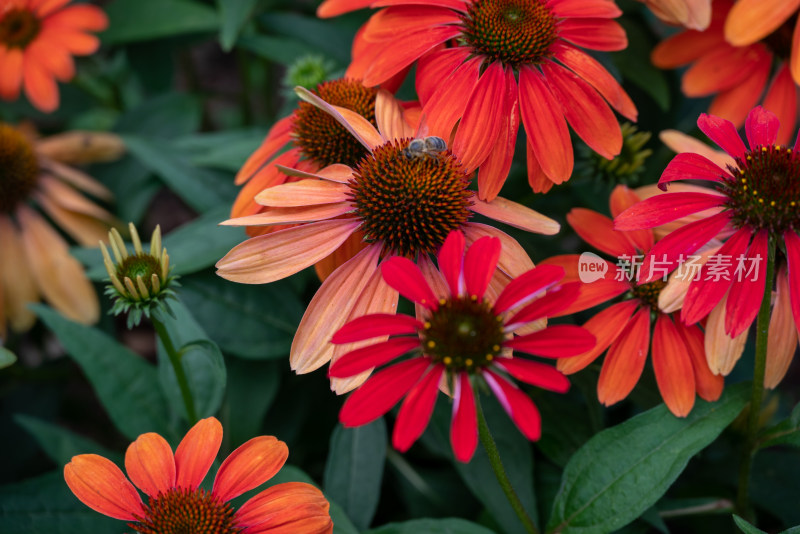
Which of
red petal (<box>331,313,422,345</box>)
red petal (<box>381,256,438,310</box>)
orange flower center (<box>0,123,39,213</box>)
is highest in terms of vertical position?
orange flower center (<box>0,123,39,213</box>)

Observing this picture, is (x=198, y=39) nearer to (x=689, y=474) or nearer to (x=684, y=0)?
(x=684, y=0)

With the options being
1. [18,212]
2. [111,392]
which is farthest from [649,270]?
[18,212]

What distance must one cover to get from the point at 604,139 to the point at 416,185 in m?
0.25

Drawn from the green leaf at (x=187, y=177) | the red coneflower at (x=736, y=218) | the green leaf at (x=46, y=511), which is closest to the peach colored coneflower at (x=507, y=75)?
the red coneflower at (x=736, y=218)

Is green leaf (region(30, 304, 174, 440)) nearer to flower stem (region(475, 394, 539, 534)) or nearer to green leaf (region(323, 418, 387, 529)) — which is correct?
green leaf (region(323, 418, 387, 529))

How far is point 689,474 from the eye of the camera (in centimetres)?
121

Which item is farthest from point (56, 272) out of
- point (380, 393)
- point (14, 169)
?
point (380, 393)

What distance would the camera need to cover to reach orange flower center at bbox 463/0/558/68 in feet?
2.82

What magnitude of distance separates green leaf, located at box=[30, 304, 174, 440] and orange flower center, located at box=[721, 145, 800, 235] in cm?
78

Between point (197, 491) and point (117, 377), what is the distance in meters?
0.38

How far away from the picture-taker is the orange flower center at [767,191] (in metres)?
0.73

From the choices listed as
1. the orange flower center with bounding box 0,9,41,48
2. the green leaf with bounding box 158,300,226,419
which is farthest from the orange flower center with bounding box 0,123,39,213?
the green leaf with bounding box 158,300,226,419

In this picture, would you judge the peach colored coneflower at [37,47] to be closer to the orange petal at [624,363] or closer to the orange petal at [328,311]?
the orange petal at [328,311]

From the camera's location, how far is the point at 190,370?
1.04 meters
